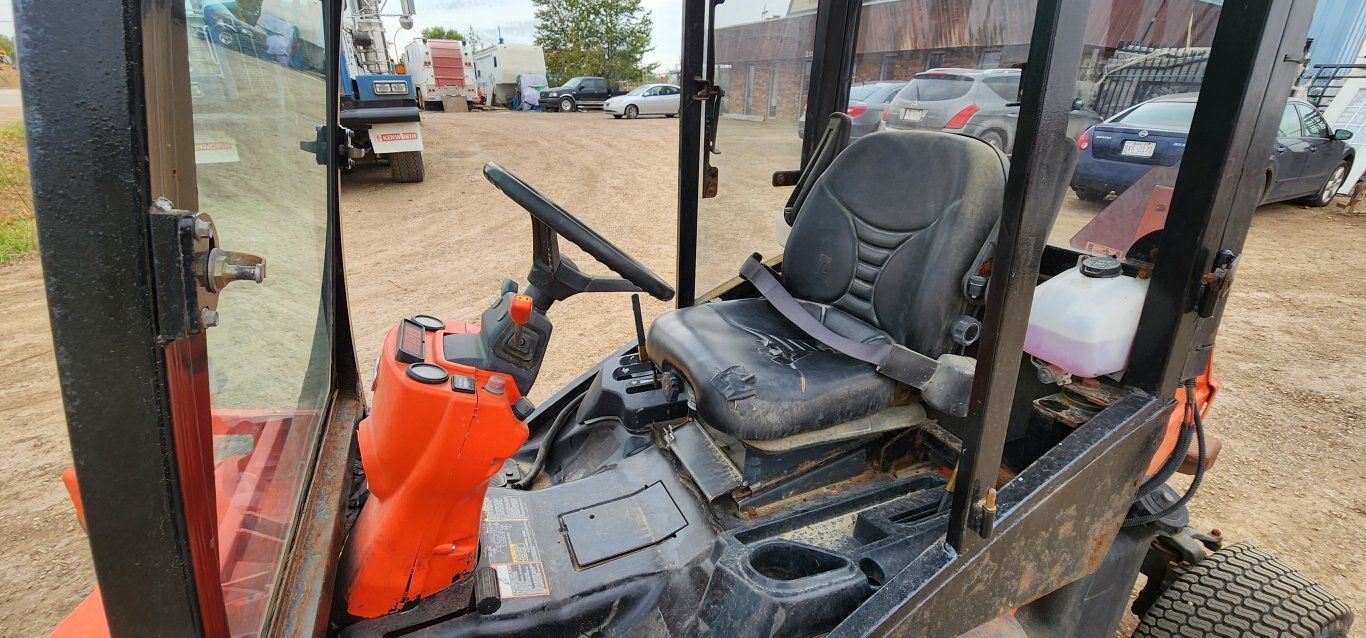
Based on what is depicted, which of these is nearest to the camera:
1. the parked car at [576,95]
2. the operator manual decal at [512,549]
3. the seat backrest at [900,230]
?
the operator manual decal at [512,549]

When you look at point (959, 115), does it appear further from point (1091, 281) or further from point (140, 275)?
point (140, 275)

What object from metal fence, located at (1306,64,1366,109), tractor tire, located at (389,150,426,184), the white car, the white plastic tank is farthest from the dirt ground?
the white car

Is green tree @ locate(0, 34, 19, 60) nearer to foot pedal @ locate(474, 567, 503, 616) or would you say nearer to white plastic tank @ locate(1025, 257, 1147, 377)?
foot pedal @ locate(474, 567, 503, 616)

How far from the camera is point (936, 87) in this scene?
80.8 inches

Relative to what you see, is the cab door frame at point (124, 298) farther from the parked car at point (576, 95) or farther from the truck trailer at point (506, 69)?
the truck trailer at point (506, 69)

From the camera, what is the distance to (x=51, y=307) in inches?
19.7

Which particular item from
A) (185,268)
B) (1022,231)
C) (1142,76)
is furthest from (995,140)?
(185,268)

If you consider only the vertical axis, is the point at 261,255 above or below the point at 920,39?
below

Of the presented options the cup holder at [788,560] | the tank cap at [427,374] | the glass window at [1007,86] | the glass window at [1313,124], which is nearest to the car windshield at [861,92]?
the glass window at [1007,86]

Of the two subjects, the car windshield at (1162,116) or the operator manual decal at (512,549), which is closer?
the car windshield at (1162,116)

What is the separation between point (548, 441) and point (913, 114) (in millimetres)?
1574

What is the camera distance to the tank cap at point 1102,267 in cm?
149

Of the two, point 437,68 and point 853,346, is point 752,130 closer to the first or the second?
point 853,346

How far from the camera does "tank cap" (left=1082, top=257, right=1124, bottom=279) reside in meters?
1.49
